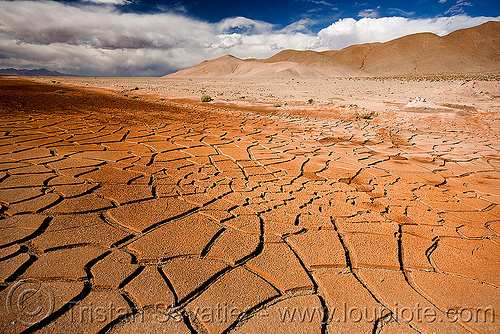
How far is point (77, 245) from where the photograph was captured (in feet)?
6.24

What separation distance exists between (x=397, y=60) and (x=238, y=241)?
9371 cm

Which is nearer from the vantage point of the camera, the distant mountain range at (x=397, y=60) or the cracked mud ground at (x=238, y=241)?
the cracked mud ground at (x=238, y=241)

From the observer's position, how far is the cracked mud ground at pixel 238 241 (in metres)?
1.49

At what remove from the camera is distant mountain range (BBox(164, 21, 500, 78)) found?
205 feet

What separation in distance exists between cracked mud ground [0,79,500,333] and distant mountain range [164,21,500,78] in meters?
52.3

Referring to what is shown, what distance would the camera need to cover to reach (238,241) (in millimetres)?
2104

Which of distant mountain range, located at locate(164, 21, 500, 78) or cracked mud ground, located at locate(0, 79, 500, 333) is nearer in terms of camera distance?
cracked mud ground, located at locate(0, 79, 500, 333)

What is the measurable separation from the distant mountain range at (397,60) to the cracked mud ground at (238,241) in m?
52.3

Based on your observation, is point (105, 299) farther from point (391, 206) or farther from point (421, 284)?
point (391, 206)

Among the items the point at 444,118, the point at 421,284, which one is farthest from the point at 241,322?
the point at 444,118

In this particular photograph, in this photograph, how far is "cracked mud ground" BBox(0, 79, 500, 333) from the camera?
1.49 metres

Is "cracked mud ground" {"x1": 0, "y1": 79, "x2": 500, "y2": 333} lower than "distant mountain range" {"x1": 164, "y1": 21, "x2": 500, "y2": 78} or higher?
lower

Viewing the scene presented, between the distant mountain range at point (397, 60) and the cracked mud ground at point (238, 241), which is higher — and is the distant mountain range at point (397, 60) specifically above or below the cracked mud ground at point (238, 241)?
above

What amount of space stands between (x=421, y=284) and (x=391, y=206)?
118 centimetres
